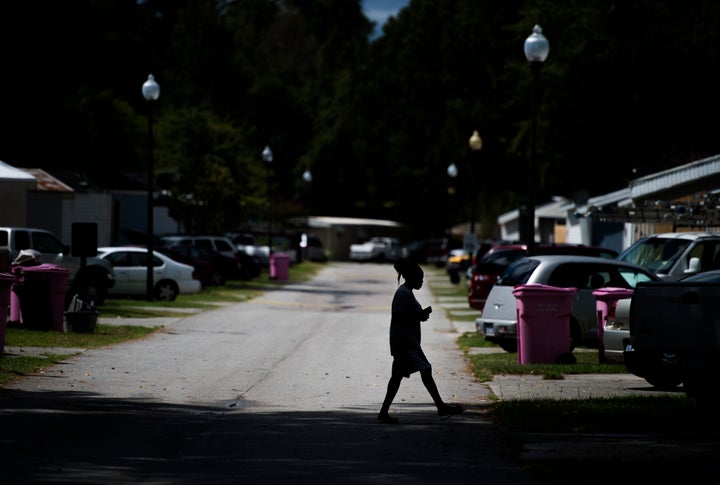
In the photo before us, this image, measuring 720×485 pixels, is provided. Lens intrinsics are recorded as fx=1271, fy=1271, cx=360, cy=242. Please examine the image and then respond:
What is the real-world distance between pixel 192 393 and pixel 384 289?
107 ft

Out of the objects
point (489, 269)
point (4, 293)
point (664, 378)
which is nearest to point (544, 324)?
point (664, 378)

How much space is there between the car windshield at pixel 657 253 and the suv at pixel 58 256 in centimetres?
→ 1242

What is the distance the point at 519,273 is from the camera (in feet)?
66.7

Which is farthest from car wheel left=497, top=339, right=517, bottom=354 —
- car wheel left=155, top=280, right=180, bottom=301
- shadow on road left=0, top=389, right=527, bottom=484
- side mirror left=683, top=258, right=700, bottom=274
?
car wheel left=155, top=280, right=180, bottom=301

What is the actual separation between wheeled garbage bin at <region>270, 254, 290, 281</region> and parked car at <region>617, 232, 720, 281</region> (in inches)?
1065

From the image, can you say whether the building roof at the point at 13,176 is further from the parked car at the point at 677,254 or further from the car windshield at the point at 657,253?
the parked car at the point at 677,254

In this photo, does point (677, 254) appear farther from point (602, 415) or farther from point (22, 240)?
point (22, 240)

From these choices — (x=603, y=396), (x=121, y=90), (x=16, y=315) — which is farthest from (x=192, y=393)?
(x=121, y=90)

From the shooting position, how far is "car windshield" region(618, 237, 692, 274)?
23.3 metres

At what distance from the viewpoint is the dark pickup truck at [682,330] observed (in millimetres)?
11969

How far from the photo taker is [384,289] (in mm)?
47156

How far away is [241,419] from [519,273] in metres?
8.65

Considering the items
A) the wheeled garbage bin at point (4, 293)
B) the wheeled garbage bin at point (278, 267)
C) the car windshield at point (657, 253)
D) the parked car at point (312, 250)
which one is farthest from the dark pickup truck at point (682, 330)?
the parked car at point (312, 250)

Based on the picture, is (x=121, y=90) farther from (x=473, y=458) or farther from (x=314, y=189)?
(x=473, y=458)
